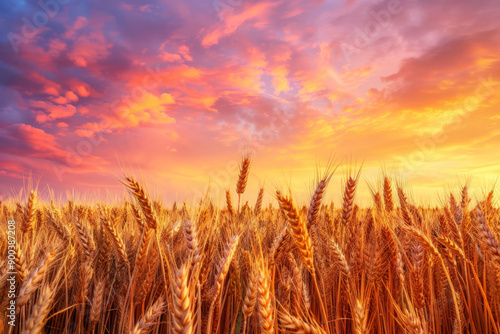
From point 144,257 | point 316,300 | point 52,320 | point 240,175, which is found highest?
point 240,175

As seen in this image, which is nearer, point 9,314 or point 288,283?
point 9,314

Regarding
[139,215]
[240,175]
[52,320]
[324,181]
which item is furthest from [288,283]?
[240,175]

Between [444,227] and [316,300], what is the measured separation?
5.91 feet

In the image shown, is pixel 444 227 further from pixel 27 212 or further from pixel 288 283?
pixel 27 212

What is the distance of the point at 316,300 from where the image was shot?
2.67 metres

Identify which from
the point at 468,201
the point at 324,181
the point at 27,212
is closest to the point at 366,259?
the point at 324,181

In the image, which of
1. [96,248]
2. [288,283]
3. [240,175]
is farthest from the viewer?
[240,175]

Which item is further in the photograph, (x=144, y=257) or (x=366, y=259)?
(x=366, y=259)

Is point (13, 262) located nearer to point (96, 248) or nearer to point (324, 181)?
point (96, 248)

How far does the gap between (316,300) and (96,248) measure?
84.6 inches

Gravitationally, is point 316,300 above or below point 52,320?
above

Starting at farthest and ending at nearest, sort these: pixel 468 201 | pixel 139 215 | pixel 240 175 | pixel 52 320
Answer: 1. pixel 240 175
2. pixel 468 201
3. pixel 52 320
4. pixel 139 215

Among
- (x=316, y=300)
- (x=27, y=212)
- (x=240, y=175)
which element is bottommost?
(x=316, y=300)

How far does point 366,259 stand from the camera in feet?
8.22
